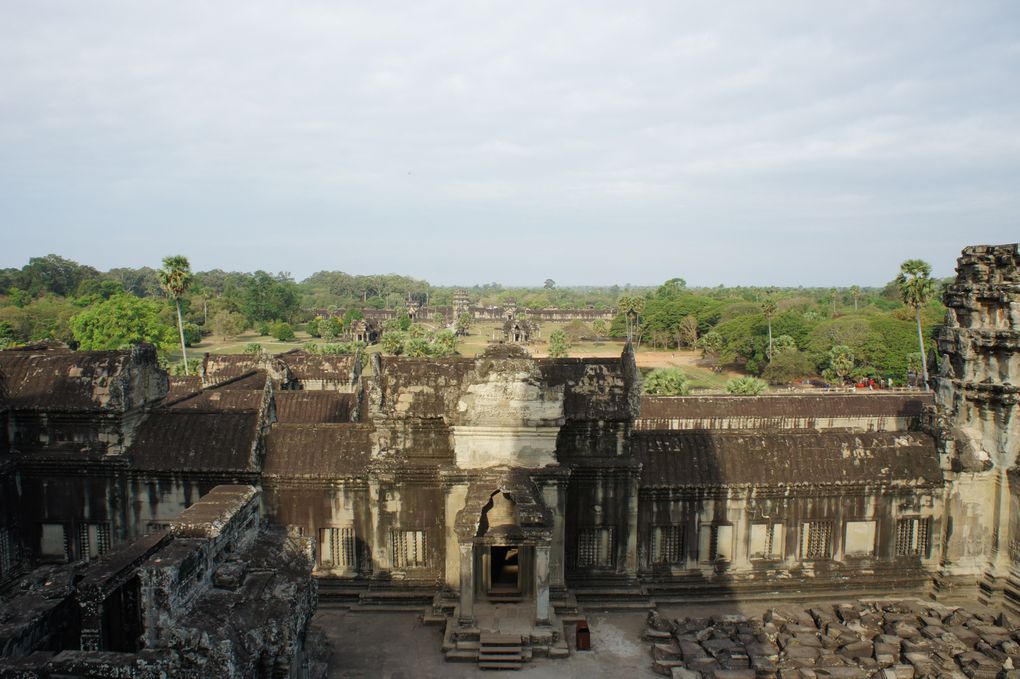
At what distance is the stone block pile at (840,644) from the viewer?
1177 centimetres

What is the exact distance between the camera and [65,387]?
588 inches

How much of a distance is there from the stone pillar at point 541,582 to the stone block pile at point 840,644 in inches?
85.7

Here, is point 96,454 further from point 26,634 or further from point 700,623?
point 700,623

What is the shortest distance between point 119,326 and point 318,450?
47820mm

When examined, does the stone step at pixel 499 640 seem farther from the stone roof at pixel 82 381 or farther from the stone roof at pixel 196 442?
the stone roof at pixel 82 381

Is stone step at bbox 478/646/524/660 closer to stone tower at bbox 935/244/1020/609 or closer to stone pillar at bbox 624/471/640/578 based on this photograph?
stone pillar at bbox 624/471/640/578

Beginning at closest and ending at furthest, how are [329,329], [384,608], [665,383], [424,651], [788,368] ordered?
[424,651], [384,608], [665,383], [788,368], [329,329]

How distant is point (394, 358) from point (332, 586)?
204 inches

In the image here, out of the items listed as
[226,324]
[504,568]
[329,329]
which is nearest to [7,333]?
[226,324]

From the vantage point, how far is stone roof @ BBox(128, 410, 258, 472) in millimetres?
14523

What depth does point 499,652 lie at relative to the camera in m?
12.0

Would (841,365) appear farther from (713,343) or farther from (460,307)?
(460,307)

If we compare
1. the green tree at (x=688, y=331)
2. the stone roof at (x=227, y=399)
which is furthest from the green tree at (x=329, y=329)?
the stone roof at (x=227, y=399)

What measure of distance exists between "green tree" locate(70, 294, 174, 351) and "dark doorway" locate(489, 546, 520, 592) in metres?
48.4
